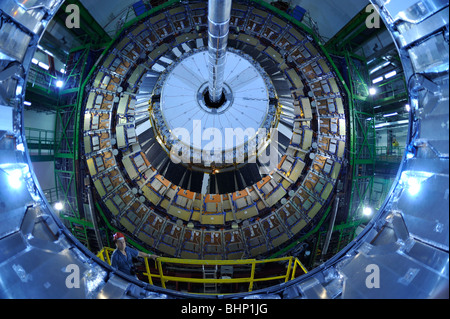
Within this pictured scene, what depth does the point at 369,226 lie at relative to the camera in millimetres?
3316

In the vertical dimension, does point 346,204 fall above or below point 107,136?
below

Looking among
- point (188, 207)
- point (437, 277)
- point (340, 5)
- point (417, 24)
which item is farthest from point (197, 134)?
point (340, 5)

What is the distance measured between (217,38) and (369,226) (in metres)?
3.97

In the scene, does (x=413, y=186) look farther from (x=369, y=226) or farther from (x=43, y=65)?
(x=43, y=65)

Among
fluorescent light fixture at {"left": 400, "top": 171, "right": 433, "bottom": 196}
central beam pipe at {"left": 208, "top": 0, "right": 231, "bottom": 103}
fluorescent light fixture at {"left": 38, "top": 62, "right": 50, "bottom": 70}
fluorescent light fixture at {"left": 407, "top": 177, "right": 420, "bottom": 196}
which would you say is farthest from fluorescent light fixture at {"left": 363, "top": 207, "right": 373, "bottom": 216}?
fluorescent light fixture at {"left": 38, "top": 62, "right": 50, "bottom": 70}

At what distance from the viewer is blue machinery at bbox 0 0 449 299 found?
2.50m

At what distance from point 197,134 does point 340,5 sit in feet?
18.1

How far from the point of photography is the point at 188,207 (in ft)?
19.0

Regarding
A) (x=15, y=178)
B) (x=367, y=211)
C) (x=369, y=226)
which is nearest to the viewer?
(x=15, y=178)

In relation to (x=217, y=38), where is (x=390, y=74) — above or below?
above
